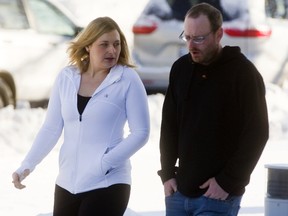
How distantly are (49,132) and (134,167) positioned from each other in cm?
569

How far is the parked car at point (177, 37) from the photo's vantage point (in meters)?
14.7

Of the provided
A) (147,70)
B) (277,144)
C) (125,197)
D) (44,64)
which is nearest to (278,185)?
(125,197)

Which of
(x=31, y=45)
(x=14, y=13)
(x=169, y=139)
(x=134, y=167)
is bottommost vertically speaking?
(x=134, y=167)

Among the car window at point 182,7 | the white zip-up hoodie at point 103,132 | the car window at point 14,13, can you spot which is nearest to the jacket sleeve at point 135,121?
the white zip-up hoodie at point 103,132

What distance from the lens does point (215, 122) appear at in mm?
4695

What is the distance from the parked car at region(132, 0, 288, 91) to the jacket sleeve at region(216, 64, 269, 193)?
9872 millimetres

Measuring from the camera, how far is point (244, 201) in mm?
8938

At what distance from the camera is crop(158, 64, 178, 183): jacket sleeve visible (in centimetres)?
491

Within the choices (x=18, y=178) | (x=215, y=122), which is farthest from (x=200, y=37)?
(x=18, y=178)

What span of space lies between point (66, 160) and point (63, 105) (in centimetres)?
25

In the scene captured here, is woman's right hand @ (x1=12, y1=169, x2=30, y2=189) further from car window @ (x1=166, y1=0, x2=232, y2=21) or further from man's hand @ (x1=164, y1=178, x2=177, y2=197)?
car window @ (x1=166, y1=0, x2=232, y2=21)

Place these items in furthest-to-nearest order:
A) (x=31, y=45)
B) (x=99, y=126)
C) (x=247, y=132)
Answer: (x=31, y=45) < (x=99, y=126) < (x=247, y=132)

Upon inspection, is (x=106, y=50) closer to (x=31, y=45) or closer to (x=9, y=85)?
(x=9, y=85)

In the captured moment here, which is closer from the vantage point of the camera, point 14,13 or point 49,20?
point 14,13
